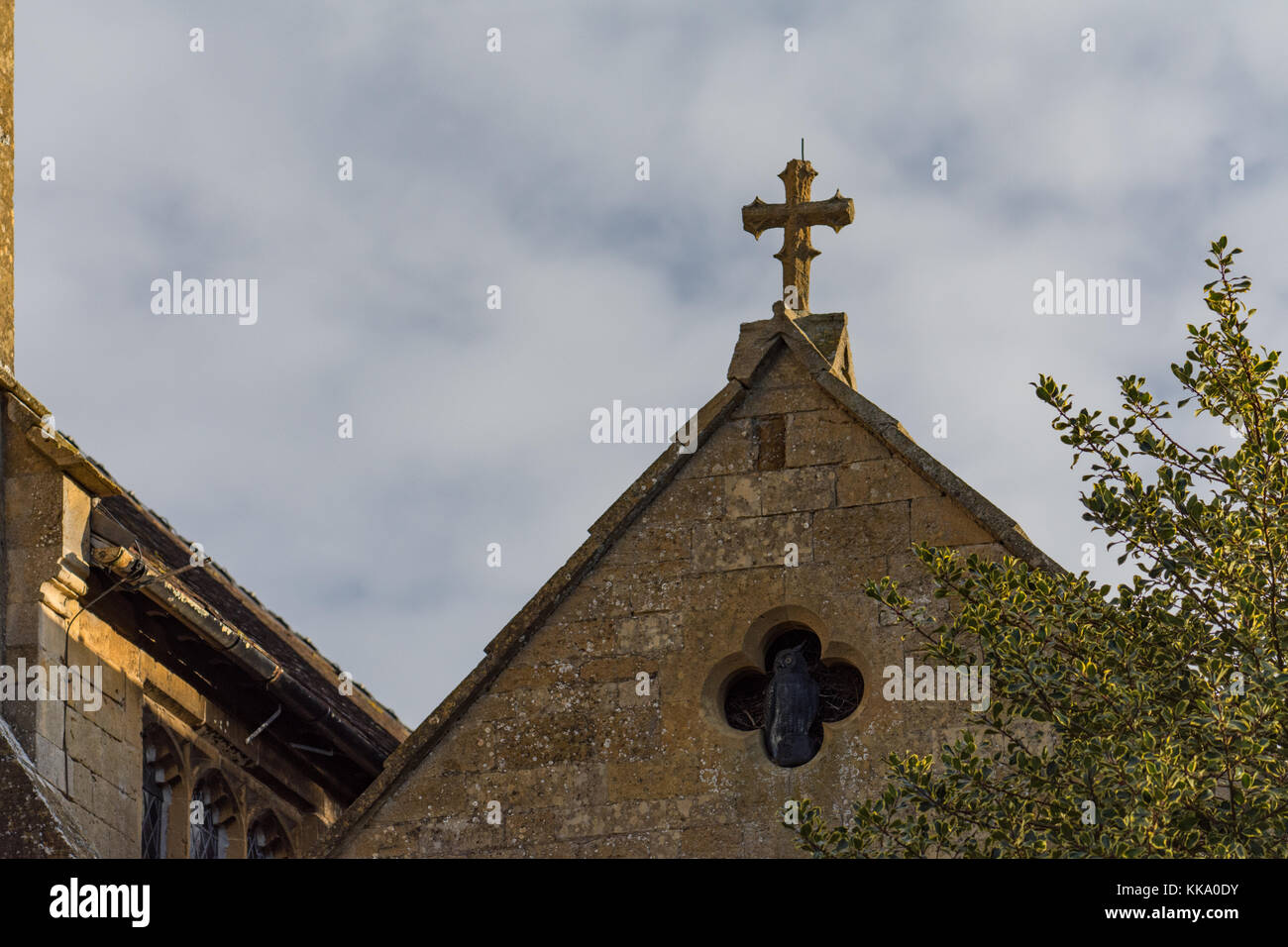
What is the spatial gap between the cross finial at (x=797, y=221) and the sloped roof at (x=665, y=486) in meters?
0.56

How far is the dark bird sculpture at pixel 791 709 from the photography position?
55.1 ft

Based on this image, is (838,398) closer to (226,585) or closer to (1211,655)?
(1211,655)

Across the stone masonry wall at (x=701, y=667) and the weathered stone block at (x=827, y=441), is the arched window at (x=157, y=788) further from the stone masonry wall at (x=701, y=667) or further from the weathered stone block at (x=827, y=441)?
the weathered stone block at (x=827, y=441)

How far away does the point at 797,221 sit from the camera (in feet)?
61.7

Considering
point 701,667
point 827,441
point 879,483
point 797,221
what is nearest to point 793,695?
point 701,667

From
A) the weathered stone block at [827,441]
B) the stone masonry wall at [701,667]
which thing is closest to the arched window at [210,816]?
the stone masonry wall at [701,667]

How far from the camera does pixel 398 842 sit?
17078 mm

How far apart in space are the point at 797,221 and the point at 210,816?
522 cm

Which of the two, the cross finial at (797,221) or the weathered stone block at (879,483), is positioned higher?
the cross finial at (797,221)

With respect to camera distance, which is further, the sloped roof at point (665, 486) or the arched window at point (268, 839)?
the arched window at point (268, 839)

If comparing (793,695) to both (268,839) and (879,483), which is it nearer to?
(879,483)

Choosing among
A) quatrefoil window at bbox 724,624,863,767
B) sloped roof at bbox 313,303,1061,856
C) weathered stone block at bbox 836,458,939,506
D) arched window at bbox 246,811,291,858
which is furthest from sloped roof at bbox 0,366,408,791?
weathered stone block at bbox 836,458,939,506

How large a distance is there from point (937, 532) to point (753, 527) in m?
1.09
